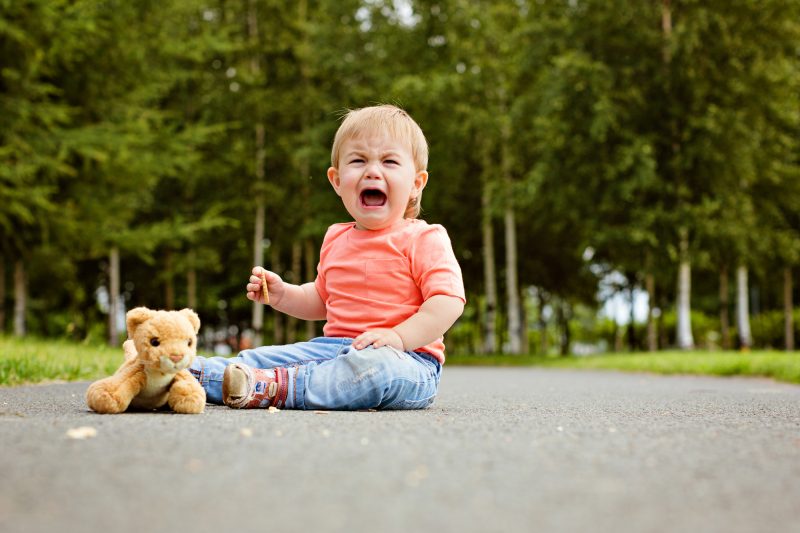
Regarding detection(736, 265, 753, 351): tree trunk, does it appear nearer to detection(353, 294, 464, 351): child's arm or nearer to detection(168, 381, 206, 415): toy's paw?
detection(353, 294, 464, 351): child's arm

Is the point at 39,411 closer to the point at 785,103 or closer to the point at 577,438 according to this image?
the point at 577,438

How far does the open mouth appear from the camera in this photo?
3824mm

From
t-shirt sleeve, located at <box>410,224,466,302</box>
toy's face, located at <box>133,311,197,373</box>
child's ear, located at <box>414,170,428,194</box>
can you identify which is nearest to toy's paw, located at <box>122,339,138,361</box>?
toy's face, located at <box>133,311,197,373</box>

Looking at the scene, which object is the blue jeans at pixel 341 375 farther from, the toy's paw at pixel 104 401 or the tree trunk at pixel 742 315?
the tree trunk at pixel 742 315

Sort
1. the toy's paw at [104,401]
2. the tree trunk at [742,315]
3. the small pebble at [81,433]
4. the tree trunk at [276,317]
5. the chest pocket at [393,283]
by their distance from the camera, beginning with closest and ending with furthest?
the small pebble at [81,433], the toy's paw at [104,401], the chest pocket at [393,283], the tree trunk at [742,315], the tree trunk at [276,317]

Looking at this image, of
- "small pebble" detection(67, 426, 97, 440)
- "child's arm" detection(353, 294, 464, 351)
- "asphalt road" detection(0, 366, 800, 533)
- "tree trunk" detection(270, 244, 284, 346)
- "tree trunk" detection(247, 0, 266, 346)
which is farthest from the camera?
"tree trunk" detection(270, 244, 284, 346)

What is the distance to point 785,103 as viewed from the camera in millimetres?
16250

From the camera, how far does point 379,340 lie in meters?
3.45

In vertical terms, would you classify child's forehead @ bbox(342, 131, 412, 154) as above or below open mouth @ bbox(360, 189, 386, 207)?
above

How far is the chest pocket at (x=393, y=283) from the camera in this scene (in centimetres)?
373

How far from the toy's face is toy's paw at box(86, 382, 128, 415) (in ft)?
0.56

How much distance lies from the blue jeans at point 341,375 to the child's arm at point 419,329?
0.04m

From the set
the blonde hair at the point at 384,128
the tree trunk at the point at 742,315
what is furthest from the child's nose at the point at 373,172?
the tree trunk at the point at 742,315

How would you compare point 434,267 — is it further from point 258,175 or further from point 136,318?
point 258,175
